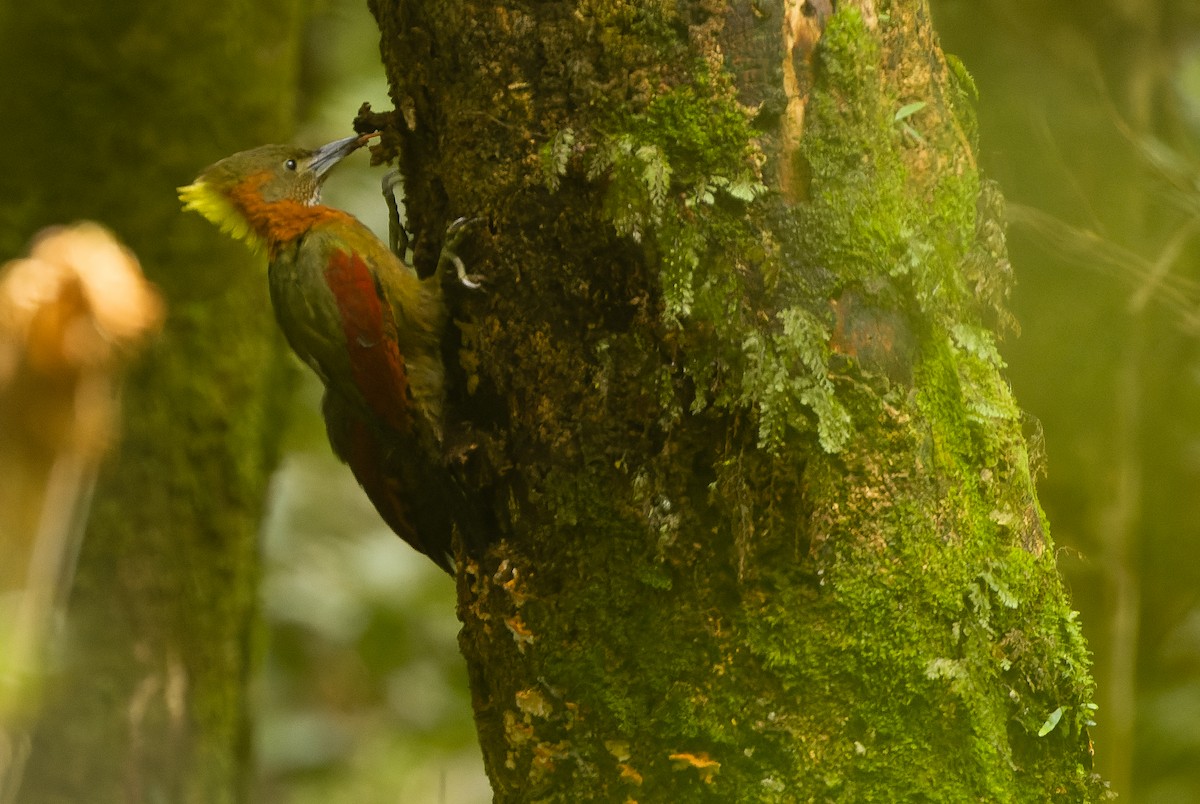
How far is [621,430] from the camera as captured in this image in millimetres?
1775

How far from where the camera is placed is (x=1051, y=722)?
5.66 ft

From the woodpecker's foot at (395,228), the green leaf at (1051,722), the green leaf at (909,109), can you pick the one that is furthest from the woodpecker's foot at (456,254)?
the green leaf at (1051,722)

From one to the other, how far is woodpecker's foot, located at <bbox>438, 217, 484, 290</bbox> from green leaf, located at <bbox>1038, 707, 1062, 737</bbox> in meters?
1.18

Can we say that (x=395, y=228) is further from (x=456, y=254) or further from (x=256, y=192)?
(x=456, y=254)

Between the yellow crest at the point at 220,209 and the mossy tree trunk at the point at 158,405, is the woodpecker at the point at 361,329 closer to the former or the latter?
the yellow crest at the point at 220,209

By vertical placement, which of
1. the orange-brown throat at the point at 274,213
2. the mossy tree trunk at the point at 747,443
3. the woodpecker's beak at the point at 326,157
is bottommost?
the mossy tree trunk at the point at 747,443

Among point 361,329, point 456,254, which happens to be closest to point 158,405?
point 361,329

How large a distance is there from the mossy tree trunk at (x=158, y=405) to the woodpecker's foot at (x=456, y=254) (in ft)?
7.54

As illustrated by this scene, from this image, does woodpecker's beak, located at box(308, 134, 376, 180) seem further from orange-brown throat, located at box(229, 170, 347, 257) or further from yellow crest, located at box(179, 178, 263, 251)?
yellow crest, located at box(179, 178, 263, 251)

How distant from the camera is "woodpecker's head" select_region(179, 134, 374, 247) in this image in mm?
3287

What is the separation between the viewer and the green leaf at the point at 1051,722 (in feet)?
5.63

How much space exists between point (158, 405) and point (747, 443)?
290cm

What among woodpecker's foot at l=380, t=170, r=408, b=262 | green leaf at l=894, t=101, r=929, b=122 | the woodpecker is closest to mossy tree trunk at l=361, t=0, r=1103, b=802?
green leaf at l=894, t=101, r=929, b=122

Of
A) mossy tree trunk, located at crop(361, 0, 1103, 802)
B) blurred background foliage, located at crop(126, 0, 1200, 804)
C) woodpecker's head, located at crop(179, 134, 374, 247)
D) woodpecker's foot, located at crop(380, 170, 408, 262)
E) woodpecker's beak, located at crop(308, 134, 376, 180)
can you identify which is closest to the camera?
mossy tree trunk, located at crop(361, 0, 1103, 802)
